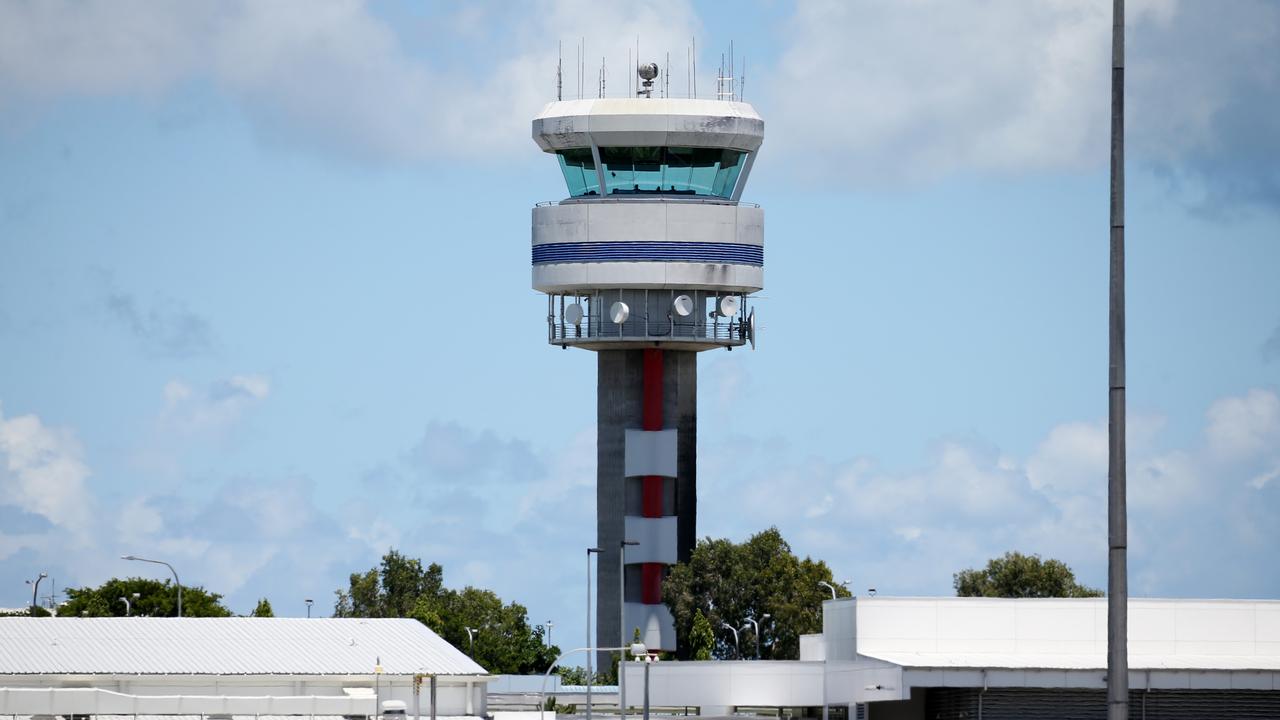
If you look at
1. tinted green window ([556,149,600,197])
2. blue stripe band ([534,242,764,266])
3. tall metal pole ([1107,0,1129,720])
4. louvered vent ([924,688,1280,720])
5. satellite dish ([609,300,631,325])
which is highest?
tinted green window ([556,149,600,197])

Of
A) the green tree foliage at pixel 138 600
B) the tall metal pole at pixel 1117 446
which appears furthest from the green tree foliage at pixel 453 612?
the tall metal pole at pixel 1117 446

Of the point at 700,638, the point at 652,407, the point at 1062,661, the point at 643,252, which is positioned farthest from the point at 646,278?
the point at 1062,661

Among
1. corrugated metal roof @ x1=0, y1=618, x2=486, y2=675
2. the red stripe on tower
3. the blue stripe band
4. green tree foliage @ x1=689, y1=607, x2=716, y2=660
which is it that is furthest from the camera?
the red stripe on tower

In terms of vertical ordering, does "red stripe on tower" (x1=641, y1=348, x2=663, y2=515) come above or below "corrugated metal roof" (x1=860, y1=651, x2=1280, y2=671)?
above

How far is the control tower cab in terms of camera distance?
133 metres

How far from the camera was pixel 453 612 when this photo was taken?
585 ft

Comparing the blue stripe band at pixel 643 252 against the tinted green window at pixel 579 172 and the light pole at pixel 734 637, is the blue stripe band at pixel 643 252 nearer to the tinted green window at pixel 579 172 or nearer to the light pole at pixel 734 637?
the tinted green window at pixel 579 172

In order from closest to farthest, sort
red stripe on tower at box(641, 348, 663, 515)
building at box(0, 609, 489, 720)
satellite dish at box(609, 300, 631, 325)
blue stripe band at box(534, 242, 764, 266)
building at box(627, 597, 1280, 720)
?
1. building at box(627, 597, 1280, 720)
2. building at box(0, 609, 489, 720)
3. satellite dish at box(609, 300, 631, 325)
4. blue stripe band at box(534, 242, 764, 266)
5. red stripe on tower at box(641, 348, 663, 515)

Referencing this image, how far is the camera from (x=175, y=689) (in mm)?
92938

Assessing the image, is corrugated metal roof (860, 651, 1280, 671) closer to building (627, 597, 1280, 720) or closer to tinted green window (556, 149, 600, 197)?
building (627, 597, 1280, 720)

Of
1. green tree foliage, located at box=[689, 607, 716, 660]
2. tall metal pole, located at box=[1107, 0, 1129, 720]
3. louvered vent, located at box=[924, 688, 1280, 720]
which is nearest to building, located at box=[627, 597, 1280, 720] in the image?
louvered vent, located at box=[924, 688, 1280, 720]

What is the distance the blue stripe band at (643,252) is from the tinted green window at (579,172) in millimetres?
3715

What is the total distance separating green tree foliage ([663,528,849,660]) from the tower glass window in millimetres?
23640

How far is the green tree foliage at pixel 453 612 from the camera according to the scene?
17225 cm
